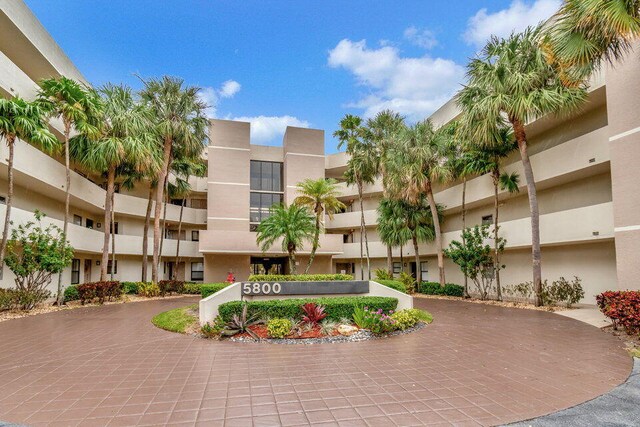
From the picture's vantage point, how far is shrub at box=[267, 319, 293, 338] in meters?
9.14

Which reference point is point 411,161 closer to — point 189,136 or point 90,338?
point 189,136

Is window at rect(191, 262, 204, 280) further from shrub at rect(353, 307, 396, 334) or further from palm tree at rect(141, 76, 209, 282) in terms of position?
shrub at rect(353, 307, 396, 334)

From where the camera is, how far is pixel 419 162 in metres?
20.0

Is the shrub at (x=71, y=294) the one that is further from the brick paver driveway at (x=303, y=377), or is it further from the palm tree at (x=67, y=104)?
the brick paver driveway at (x=303, y=377)

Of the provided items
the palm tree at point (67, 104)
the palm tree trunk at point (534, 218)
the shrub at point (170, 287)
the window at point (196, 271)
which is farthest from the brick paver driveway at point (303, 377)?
the window at point (196, 271)

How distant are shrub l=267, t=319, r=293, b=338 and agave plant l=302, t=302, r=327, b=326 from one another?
0.59 m

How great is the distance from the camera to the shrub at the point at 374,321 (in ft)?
31.7

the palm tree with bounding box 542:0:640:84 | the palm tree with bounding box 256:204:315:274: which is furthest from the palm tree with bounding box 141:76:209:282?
the palm tree with bounding box 542:0:640:84

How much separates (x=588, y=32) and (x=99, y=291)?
68.7ft

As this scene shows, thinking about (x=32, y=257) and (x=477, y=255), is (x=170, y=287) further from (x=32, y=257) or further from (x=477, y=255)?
(x=477, y=255)

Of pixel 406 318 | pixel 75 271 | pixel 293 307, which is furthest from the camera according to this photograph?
pixel 75 271

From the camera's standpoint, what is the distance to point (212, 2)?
47.3 ft

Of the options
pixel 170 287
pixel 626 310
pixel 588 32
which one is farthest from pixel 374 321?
pixel 170 287

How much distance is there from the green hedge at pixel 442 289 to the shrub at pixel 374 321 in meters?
12.3
